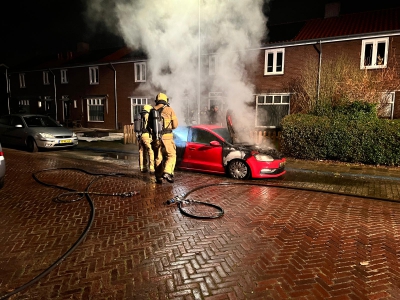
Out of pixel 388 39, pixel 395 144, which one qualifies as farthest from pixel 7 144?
pixel 388 39

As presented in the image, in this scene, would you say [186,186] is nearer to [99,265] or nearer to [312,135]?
[99,265]

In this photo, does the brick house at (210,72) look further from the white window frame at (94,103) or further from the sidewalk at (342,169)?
the sidewalk at (342,169)

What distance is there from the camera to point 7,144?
39.8ft

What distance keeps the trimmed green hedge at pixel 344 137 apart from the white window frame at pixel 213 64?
568cm

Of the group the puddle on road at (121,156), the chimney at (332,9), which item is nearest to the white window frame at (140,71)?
the puddle on road at (121,156)

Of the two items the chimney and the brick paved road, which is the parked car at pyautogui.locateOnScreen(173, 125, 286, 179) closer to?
the brick paved road

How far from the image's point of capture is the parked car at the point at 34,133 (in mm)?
10852

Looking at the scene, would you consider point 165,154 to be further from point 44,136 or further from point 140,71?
point 140,71

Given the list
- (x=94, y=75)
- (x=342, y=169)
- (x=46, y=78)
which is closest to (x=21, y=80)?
(x=46, y=78)

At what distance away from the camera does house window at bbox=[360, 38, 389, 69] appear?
1393cm

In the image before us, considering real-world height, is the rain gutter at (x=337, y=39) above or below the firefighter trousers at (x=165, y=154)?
above

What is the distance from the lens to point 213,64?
14852 millimetres

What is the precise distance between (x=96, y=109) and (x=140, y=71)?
5.60m

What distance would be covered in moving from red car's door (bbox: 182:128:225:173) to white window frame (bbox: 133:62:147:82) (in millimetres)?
14769
